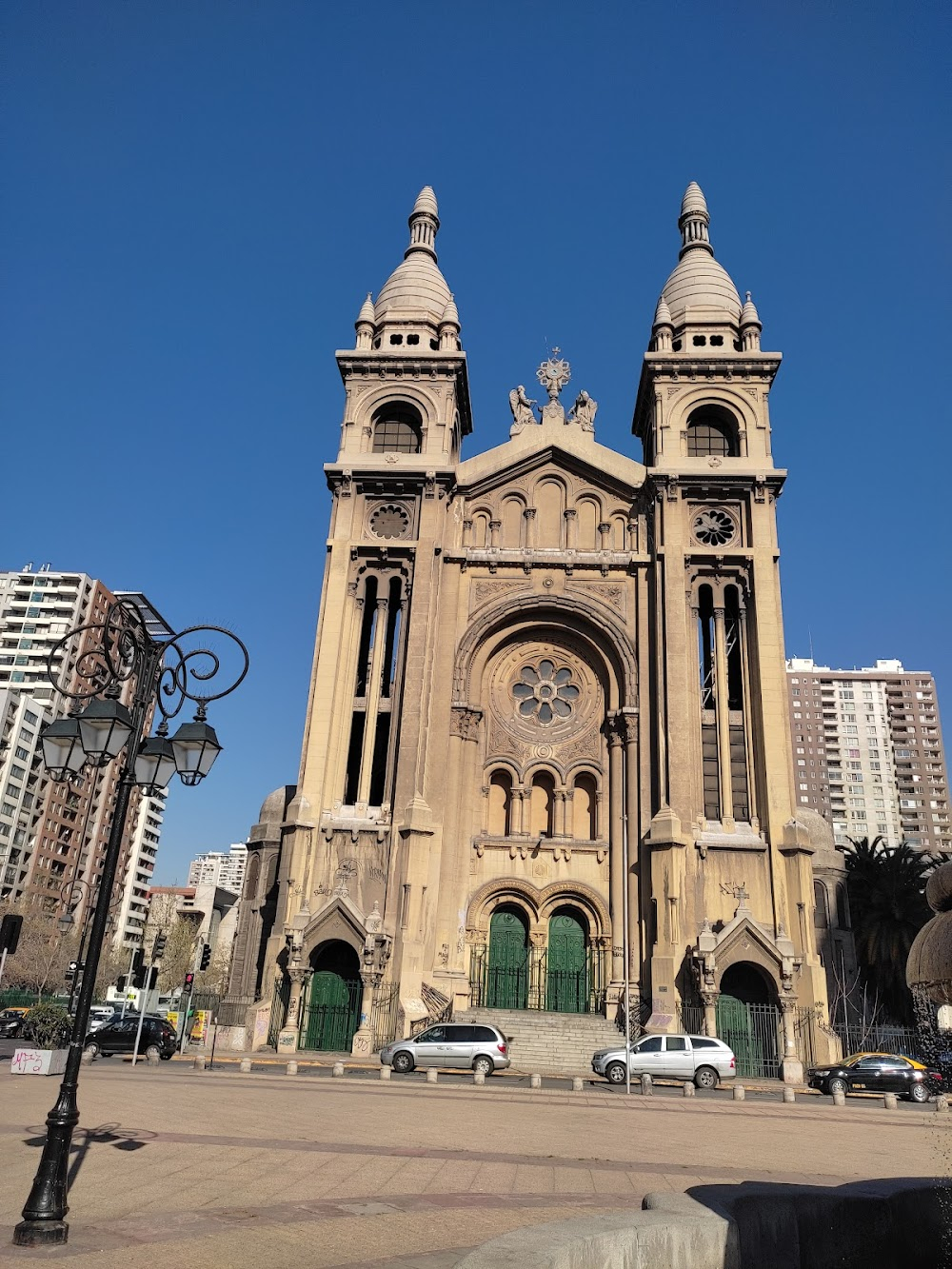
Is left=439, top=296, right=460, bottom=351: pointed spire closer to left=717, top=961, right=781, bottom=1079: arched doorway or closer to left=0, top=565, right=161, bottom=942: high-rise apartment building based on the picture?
left=717, top=961, right=781, bottom=1079: arched doorway

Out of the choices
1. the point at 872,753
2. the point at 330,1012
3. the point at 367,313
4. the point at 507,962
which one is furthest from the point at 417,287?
the point at 872,753

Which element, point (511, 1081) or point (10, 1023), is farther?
point (10, 1023)

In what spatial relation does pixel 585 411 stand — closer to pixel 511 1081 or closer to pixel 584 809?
pixel 584 809

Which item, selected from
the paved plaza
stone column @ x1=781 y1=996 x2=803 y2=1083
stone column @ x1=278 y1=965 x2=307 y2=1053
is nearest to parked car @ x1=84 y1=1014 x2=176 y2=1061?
stone column @ x1=278 y1=965 x2=307 y2=1053

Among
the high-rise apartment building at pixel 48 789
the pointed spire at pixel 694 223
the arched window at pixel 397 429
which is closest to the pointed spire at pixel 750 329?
the pointed spire at pixel 694 223

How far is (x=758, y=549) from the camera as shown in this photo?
3459cm

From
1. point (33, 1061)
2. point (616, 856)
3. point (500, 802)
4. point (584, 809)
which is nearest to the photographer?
point (33, 1061)

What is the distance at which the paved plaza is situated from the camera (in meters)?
7.38

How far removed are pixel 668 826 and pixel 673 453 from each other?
14.6m

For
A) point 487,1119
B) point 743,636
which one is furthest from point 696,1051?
point 743,636

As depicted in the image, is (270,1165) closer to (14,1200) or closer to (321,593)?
→ (14,1200)

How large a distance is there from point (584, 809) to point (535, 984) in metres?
6.48

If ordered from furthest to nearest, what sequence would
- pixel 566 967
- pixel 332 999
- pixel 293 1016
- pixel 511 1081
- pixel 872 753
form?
pixel 872 753 < pixel 566 967 < pixel 332 999 < pixel 293 1016 < pixel 511 1081

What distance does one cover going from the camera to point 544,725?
35.8 meters
